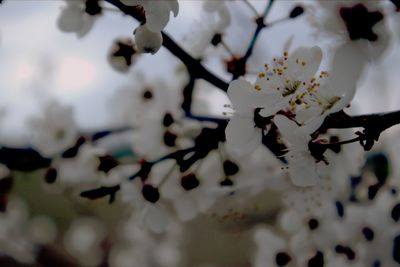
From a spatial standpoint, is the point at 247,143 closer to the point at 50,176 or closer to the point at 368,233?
the point at 50,176

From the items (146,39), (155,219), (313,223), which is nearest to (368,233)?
(313,223)

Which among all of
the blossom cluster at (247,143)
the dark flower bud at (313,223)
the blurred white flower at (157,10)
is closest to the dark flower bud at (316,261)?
the blossom cluster at (247,143)

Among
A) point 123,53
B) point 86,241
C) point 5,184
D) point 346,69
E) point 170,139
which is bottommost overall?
point 86,241

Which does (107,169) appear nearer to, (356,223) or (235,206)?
(235,206)

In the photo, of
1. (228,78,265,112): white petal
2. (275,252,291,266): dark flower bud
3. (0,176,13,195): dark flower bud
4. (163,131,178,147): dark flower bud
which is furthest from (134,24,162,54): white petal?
(0,176,13,195): dark flower bud

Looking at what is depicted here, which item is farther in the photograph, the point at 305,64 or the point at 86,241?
the point at 86,241

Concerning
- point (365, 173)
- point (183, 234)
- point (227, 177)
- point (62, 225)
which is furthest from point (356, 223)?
point (62, 225)

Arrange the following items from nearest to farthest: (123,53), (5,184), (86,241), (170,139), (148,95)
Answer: (123,53), (170,139), (5,184), (148,95), (86,241)
